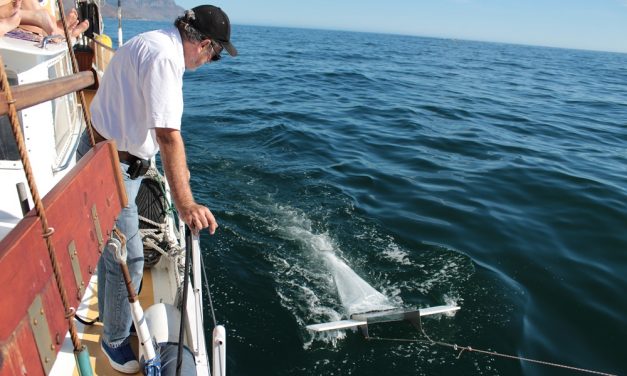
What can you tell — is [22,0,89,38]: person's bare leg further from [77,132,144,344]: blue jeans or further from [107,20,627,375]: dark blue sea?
[107,20,627,375]: dark blue sea

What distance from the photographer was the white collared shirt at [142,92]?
2.47m

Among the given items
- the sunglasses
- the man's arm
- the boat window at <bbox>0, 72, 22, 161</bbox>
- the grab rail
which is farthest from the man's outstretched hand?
the boat window at <bbox>0, 72, 22, 161</bbox>

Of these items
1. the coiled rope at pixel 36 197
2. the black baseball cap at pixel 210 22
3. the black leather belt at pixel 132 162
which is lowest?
the black leather belt at pixel 132 162

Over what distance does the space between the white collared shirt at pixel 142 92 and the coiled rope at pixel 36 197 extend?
1094mm

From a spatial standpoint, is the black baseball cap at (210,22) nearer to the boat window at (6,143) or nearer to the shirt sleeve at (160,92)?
the shirt sleeve at (160,92)

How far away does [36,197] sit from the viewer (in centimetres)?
141

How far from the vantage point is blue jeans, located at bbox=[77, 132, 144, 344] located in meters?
2.89

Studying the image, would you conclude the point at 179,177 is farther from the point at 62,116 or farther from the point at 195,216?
the point at 62,116

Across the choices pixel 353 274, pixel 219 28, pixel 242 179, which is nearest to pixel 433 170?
pixel 242 179

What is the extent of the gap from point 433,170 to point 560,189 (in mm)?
2703

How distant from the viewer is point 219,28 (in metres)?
2.75

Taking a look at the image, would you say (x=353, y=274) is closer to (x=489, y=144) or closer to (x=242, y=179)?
(x=242, y=179)

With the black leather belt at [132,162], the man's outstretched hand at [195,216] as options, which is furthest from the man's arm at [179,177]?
the black leather belt at [132,162]

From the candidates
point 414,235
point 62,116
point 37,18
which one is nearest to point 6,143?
point 37,18
